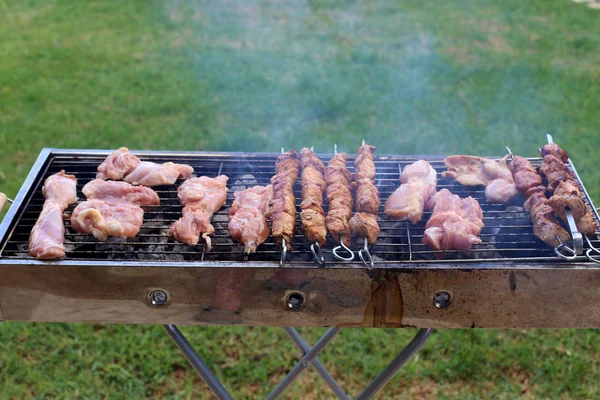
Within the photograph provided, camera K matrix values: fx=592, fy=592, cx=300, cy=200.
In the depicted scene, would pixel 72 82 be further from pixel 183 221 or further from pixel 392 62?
pixel 183 221

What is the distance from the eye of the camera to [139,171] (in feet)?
12.2

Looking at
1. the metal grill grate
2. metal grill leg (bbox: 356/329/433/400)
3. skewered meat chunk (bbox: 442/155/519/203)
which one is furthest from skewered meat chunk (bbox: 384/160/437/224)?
metal grill leg (bbox: 356/329/433/400)

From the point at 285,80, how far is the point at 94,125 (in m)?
2.72

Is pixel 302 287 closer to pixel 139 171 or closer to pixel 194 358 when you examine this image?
pixel 194 358

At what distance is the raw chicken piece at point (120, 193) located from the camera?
354cm

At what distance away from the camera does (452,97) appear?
8117 mm

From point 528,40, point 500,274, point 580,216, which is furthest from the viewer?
point 528,40

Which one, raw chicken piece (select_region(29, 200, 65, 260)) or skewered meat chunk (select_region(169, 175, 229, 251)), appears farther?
skewered meat chunk (select_region(169, 175, 229, 251))

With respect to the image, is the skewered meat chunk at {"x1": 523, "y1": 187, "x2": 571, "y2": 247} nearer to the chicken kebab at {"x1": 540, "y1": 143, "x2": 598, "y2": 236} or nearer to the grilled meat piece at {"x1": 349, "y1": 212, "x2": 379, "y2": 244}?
the chicken kebab at {"x1": 540, "y1": 143, "x2": 598, "y2": 236}

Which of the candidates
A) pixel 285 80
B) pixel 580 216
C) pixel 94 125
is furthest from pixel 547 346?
pixel 94 125

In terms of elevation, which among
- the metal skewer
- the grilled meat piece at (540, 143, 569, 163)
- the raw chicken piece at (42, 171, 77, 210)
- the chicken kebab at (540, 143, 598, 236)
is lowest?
the metal skewer

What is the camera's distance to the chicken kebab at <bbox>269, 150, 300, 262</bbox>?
3131mm

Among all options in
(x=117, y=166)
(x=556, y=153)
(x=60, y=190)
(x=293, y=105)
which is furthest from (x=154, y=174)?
(x=293, y=105)

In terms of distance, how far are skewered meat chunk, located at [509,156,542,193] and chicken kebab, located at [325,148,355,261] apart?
101cm
